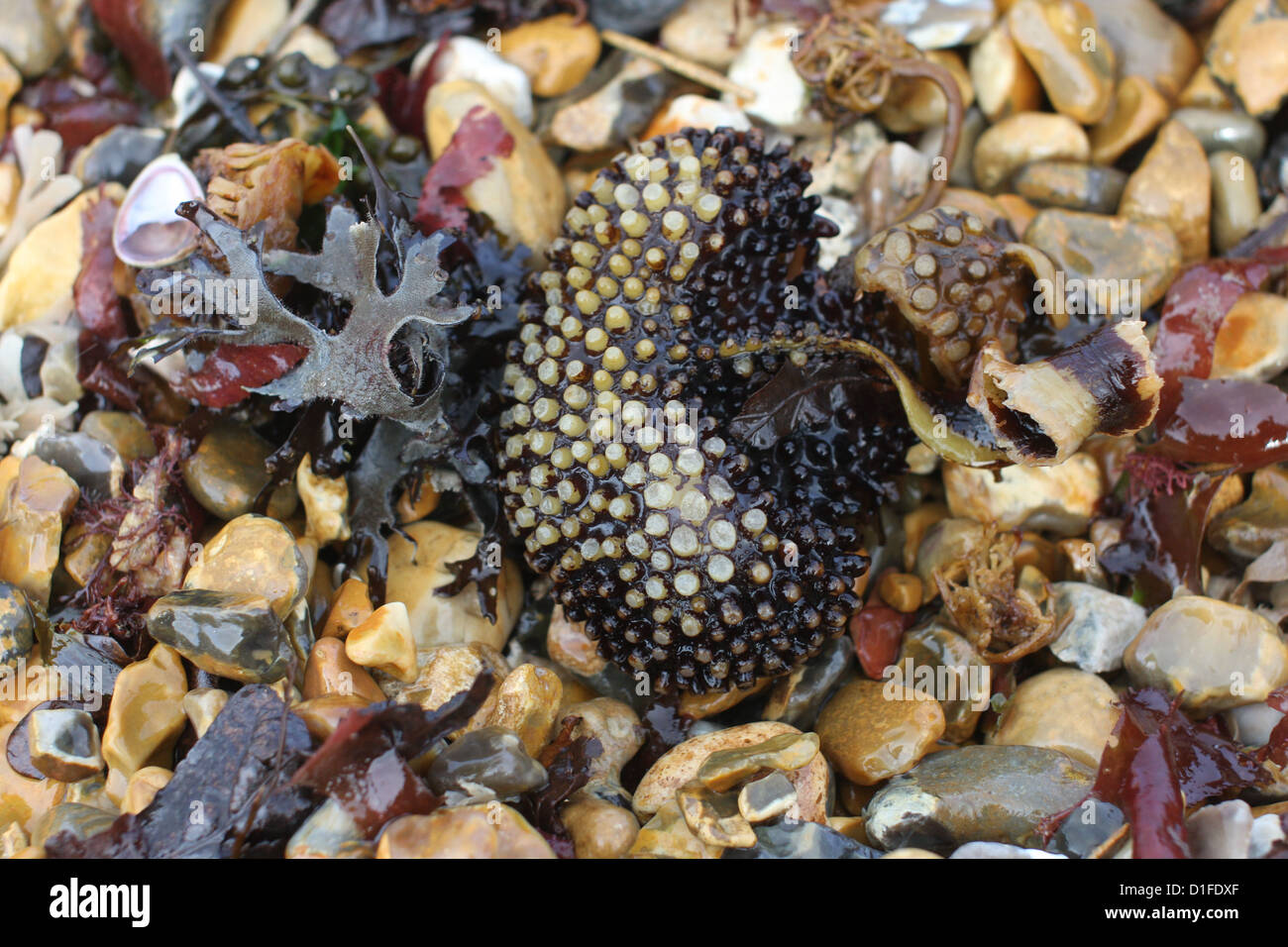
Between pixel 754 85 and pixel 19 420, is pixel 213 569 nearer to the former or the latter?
pixel 19 420

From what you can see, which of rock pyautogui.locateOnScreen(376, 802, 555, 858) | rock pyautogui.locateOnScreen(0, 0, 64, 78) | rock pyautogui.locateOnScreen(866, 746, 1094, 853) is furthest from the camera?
rock pyautogui.locateOnScreen(0, 0, 64, 78)

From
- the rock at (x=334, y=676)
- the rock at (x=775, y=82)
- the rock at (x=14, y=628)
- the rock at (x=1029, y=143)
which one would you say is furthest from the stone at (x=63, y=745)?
the rock at (x=1029, y=143)

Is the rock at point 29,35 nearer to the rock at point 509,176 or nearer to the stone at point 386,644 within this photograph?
the rock at point 509,176

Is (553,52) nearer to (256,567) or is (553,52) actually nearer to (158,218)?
(158,218)

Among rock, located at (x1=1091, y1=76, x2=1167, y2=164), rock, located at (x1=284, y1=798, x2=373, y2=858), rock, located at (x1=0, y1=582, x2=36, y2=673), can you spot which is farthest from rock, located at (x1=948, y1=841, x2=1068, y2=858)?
rock, located at (x1=1091, y1=76, x2=1167, y2=164)

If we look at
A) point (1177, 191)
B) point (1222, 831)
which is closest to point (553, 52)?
point (1177, 191)

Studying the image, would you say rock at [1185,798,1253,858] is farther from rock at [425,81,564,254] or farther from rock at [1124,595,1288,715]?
rock at [425,81,564,254]

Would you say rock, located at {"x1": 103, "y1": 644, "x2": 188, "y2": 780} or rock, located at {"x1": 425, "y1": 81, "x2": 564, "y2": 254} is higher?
rock, located at {"x1": 425, "y1": 81, "x2": 564, "y2": 254}
